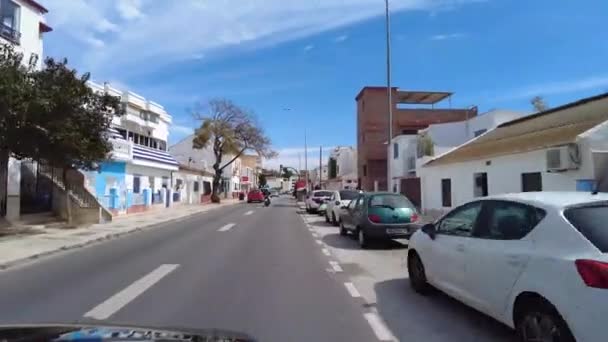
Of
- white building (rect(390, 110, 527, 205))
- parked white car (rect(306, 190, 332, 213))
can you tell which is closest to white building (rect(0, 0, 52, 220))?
parked white car (rect(306, 190, 332, 213))

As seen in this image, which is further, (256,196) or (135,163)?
(256,196)

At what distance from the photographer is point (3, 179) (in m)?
19.0

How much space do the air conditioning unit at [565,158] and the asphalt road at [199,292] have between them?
7625 millimetres

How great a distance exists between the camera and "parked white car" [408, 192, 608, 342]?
416 centimetres

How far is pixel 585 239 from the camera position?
14.6ft

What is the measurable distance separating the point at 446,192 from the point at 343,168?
56607mm

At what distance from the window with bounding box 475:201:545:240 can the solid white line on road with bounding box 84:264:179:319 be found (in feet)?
15.7

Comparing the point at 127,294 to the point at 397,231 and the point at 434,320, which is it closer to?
the point at 434,320

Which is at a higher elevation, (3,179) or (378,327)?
(3,179)

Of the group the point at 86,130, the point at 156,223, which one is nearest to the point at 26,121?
the point at 86,130

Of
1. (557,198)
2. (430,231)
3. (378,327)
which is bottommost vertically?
(378,327)

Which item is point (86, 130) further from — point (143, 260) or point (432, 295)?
point (432, 295)

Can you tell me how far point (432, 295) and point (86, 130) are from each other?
14.3 metres

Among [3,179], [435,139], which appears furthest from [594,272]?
[435,139]
